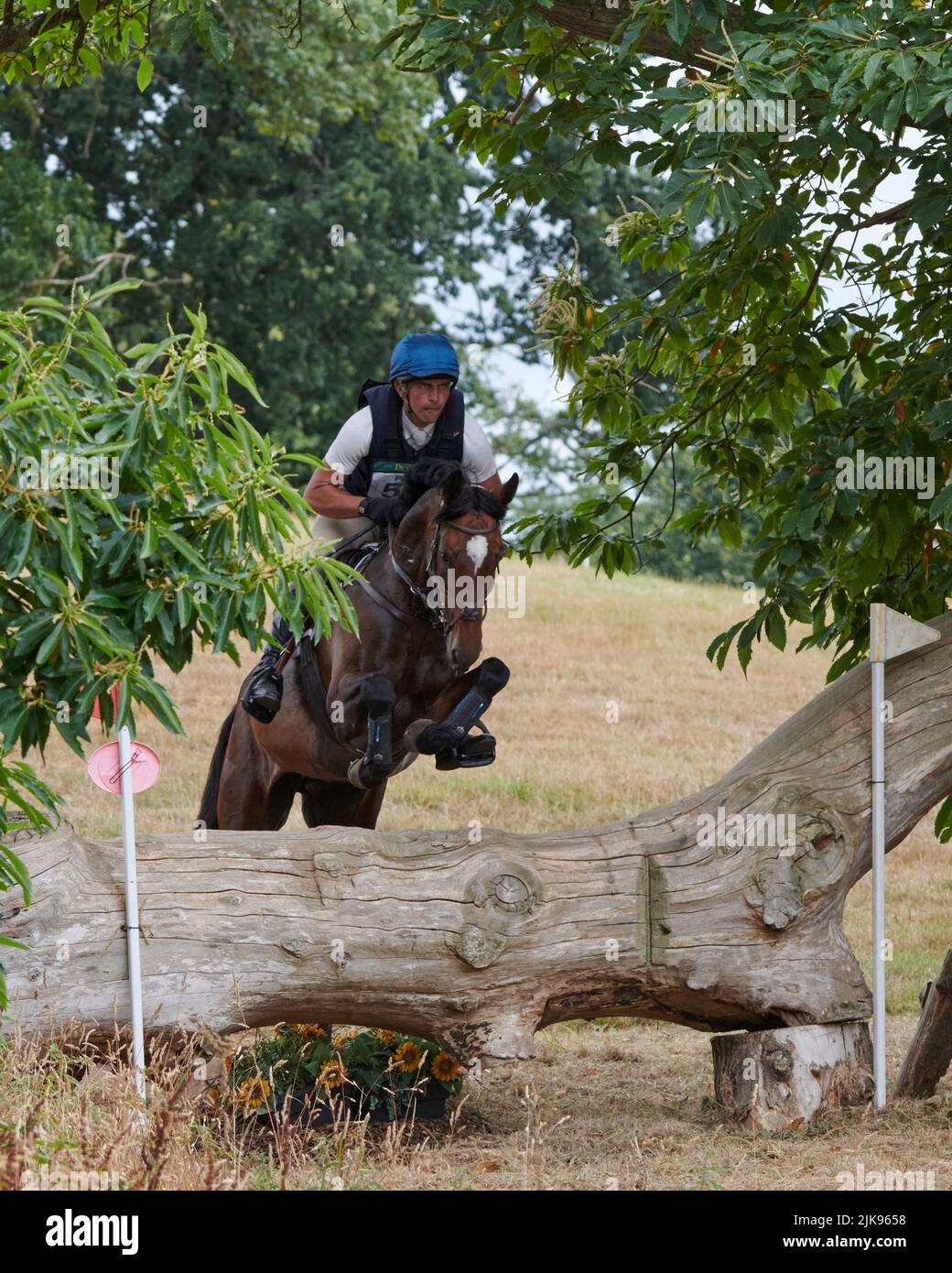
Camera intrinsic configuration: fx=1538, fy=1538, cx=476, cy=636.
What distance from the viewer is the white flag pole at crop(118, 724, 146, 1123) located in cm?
576

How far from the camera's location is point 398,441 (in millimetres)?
7215

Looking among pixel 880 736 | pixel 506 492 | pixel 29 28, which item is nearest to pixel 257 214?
pixel 29 28

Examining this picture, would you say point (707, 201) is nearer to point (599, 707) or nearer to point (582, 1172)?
point (582, 1172)

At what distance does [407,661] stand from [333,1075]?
1.83m

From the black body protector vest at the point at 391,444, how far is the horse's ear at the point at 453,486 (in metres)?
0.48

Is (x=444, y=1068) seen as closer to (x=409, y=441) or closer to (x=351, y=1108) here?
(x=351, y=1108)

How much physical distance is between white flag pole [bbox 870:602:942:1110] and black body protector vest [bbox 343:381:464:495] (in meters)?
2.07

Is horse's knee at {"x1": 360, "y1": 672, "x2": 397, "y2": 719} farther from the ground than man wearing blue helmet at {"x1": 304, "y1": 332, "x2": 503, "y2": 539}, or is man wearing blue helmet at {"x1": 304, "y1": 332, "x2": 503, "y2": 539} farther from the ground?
man wearing blue helmet at {"x1": 304, "y1": 332, "x2": 503, "y2": 539}

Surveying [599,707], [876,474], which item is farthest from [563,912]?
[599,707]

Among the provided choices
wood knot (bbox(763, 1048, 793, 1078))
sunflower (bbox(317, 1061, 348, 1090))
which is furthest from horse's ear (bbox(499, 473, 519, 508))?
wood knot (bbox(763, 1048, 793, 1078))

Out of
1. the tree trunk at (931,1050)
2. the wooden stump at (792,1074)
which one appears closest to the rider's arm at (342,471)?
the wooden stump at (792,1074)

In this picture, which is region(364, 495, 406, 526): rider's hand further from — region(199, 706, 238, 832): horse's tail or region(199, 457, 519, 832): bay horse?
region(199, 706, 238, 832): horse's tail

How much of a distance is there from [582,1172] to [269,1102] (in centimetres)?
140
